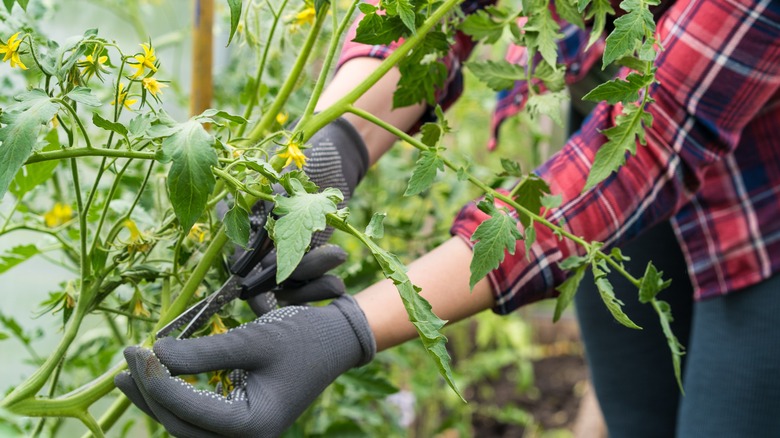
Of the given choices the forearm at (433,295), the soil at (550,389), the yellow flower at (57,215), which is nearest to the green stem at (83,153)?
the forearm at (433,295)

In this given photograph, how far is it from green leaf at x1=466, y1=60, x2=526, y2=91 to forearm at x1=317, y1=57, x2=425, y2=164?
0.59 feet

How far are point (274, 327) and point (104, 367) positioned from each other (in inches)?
19.1

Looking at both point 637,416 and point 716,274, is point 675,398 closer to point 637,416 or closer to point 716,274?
point 637,416

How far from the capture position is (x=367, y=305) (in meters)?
0.92

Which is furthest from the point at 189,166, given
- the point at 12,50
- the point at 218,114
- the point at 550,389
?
the point at 550,389

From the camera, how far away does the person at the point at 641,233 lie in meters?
0.79

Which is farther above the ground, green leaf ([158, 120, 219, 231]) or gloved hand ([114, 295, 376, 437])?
green leaf ([158, 120, 219, 231])

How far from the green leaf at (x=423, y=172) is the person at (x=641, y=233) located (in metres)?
0.20

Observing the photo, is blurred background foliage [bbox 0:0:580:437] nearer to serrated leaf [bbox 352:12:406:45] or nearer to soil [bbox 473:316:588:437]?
soil [bbox 473:316:588:437]

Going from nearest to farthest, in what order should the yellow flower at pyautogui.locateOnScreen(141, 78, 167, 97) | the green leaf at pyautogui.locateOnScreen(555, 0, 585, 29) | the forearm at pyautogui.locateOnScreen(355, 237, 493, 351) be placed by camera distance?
1. the yellow flower at pyautogui.locateOnScreen(141, 78, 167, 97)
2. the green leaf at pyautogui.locateOnScreen(555, 0, 585, 29)
3. the forearm at pyautogui.locateOnScreen(355, 237, 493, 351)

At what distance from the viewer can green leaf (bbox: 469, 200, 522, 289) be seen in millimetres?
726

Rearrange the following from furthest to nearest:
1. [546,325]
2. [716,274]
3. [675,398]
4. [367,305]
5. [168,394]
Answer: [546,325]
[675,398]
[716,274]
[367,305]
[168,394]

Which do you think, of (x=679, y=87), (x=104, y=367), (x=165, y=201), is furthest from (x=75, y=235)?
(x=679, y=87)

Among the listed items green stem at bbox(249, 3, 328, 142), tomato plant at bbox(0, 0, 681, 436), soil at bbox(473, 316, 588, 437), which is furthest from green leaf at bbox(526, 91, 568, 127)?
soil at bbox(473, 316, 588, 437)
